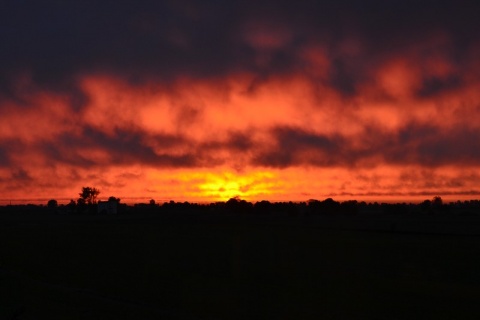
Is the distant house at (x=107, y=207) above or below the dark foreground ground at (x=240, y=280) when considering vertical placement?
above

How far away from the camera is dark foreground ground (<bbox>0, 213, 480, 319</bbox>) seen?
25.3 m

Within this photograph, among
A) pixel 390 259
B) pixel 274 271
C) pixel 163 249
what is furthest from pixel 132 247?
pixel 390 259

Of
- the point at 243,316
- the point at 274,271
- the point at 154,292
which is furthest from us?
the point at 274,271

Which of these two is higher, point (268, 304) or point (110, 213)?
point (110, 213)

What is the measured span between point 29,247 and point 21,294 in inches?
1264

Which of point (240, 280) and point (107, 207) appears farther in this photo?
point (107, 207)

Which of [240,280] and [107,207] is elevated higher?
[107,207]

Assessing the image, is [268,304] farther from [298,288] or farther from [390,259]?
[390,259]

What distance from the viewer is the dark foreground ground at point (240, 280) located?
25.3 m

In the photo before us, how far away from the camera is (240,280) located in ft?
114

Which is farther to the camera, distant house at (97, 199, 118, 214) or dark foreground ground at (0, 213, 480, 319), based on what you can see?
distant house at (97, 199, 118, 214)

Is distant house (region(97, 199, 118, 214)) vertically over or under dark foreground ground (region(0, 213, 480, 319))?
over

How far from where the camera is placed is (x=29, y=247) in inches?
2275

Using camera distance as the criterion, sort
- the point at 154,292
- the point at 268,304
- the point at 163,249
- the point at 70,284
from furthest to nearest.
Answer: the point at 163,249, the point at 70,284, the point at 154,292, the point at 268,304
